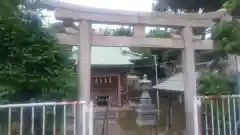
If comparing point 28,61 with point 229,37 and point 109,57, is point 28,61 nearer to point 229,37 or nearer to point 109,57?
point 229,37

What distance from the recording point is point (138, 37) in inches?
179

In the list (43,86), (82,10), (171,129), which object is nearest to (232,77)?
(82,10)

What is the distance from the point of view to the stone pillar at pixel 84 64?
4.10 metres

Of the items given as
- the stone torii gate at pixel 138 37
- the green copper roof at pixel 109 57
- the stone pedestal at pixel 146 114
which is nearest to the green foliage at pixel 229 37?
the stone torii gate at pixel 138 37

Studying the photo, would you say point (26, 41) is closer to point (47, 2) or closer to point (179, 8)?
point (47, 2)

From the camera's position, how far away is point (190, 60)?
4758 millimetres

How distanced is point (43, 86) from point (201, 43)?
2918mm

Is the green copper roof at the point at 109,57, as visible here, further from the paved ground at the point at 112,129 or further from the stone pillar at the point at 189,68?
the stone pillar at the point at 189,68

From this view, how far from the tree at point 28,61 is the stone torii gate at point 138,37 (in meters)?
0.37

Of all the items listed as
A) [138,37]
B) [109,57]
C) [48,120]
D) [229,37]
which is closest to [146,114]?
[109,57]

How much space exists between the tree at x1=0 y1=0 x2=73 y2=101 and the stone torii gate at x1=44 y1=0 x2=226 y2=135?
14.4 inches

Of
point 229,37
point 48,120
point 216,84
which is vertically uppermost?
point 229,37

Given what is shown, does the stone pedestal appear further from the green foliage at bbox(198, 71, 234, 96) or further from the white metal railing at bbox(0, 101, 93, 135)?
the white metal railing at bbox(0, 101, 93, 135)

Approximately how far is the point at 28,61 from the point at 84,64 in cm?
89
